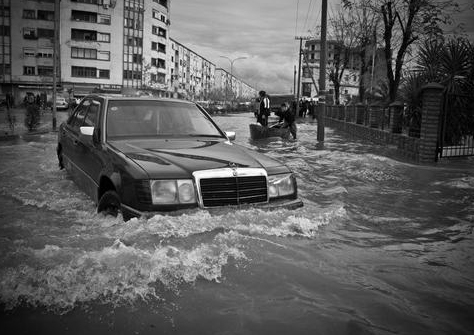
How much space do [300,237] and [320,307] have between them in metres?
1.42

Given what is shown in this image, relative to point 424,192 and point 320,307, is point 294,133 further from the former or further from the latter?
point 320,307

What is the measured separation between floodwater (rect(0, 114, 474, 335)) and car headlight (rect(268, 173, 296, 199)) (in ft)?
0.69

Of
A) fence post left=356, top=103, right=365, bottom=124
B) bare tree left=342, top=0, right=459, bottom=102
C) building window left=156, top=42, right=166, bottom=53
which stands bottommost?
fence post left=356, top=103, right=365, bottom=124

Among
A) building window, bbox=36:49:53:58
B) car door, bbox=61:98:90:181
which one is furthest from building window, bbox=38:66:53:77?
car door, bbox=61:98:90:181

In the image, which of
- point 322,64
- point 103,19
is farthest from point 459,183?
point 103,19

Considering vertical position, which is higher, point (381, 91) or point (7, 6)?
point (7, 6)

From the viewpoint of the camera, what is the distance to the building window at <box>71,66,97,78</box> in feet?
217

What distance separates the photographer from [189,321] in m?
2.87

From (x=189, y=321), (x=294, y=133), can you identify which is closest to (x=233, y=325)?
(x=189, y=321)

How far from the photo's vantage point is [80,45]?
66.8m

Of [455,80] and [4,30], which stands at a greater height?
[4,30]

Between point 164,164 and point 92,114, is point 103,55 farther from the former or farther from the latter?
point 164,164

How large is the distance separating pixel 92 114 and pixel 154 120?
99cm

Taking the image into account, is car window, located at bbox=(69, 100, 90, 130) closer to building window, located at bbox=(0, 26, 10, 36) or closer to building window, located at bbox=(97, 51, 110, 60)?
building window, located at bbox=(97, 51, 110, 60)
